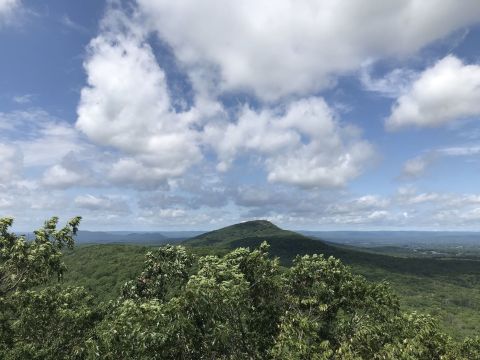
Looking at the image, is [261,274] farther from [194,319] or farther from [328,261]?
[194,319]

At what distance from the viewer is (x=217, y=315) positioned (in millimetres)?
26234

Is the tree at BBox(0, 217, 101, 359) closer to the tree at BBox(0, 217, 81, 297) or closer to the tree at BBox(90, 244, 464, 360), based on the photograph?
the tree at BBox(0, 217, 81, 297)

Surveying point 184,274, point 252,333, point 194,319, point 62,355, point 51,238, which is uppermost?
point 51,238

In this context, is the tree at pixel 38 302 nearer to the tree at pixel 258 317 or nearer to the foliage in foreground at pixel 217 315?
the foliage in foreground at pixel 217 315

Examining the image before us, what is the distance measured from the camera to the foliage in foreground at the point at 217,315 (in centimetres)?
2492

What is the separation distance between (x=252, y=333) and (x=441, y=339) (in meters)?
14.3

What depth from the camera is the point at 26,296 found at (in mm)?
33094

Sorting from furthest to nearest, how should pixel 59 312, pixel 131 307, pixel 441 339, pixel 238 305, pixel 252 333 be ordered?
pixel 59 312 < pixel 252 333 < pixel 441 339 < pixel 238 305 < pixel 131 307

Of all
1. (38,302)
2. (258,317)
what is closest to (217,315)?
(258,317)

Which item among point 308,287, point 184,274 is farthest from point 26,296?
point 308,287

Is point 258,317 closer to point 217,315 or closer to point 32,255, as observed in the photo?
point 217,315

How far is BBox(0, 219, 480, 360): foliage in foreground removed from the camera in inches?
981

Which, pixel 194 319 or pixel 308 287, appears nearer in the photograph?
pixel 194 319

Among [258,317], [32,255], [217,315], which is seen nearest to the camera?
[217,315]
